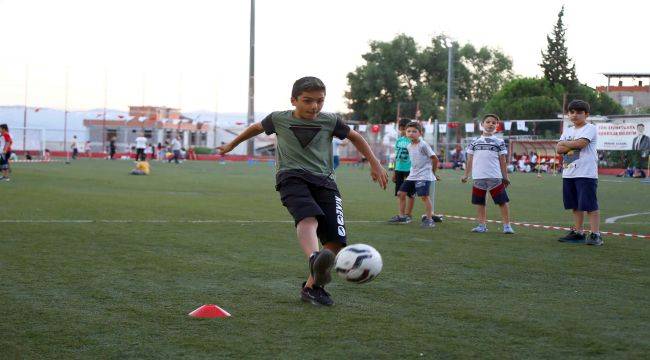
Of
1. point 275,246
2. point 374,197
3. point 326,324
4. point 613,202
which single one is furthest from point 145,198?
point 326,324

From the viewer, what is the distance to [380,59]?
94.2 metres

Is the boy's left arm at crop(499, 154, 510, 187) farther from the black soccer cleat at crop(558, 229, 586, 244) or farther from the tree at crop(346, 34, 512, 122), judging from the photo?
the tree at crop(346, 34, 512, 122)

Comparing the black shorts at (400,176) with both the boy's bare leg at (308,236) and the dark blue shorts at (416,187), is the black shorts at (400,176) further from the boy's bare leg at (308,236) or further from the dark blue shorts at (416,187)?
the boy's bare leg at (308,236)

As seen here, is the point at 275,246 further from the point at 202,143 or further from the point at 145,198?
the point at 202,143

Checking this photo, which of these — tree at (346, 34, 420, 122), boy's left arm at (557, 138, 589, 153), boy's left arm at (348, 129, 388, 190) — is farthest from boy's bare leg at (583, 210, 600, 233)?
tree at (346, 34, 420, 122)

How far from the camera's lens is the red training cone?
5.63m

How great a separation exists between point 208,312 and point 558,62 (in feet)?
273

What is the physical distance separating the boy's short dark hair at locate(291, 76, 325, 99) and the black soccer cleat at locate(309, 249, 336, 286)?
127 centimetres

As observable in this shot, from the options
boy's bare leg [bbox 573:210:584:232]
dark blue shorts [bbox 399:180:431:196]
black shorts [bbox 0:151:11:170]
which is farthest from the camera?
black shorts [bbox 0:151:11:170]

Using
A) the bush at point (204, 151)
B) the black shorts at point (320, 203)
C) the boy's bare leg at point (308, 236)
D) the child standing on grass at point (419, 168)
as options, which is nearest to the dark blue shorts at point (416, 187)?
the child standing on grass at point (419, 168)

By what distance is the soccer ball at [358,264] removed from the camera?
19.1 ft

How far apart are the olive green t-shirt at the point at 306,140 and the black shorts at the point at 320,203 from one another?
4.7 inches

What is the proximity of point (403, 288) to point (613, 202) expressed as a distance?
14.3 metres

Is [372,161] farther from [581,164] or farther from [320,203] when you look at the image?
[581,164]
